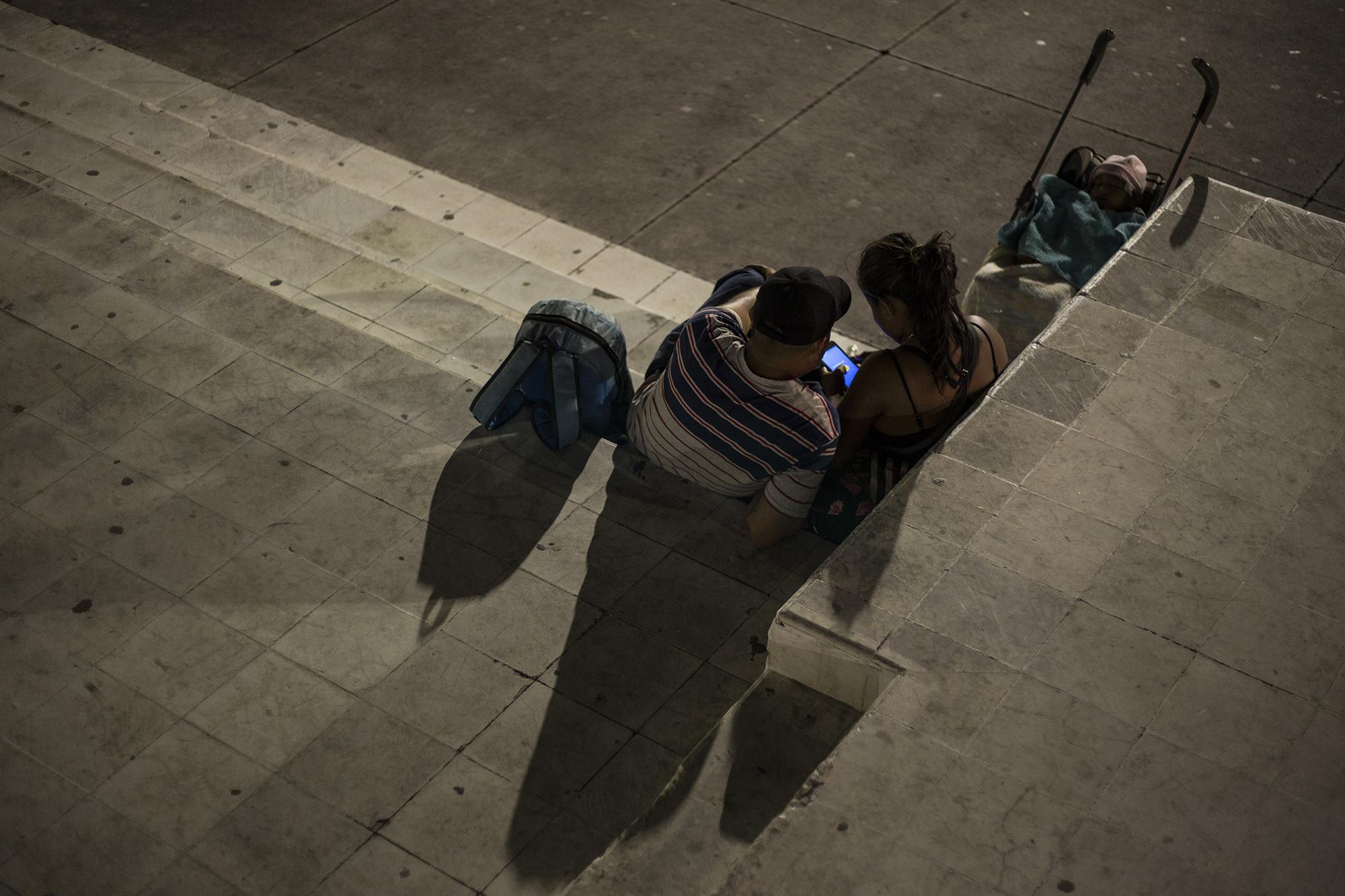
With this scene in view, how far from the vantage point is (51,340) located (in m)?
5.06

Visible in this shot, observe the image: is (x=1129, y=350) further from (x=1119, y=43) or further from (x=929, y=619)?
(x=1119, y=43)

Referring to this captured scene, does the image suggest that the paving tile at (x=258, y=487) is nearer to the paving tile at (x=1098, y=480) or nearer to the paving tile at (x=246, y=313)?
the paving tile at (x=246, y=313)

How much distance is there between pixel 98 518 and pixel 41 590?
338 mm

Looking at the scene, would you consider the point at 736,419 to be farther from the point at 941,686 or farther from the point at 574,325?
the point at 941,686

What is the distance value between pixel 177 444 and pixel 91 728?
124cm

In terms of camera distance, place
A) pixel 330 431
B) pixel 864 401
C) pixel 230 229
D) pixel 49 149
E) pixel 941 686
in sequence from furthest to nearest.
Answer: pixel 49 149 → pixel 230 229 → pixel 330 431 → pixel 864 401 → pixel 941 686

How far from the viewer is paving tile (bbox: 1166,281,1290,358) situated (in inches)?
173

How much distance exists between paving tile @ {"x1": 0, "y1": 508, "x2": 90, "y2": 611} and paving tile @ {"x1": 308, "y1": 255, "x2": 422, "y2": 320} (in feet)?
5.32

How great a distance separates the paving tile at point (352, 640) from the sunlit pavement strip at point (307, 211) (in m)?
1.29

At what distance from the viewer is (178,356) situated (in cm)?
503

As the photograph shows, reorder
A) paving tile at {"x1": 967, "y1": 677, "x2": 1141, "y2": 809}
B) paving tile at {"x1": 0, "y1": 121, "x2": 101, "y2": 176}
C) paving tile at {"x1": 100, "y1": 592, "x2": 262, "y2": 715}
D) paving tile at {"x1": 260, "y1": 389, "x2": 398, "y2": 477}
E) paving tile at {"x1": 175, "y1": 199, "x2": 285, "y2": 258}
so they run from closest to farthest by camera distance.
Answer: paving tile at {"x1": 967, "y1": 677, "x2": 1141, "y2": 809} → paving tile at {"x1": 100, "y1": 592, "x2": 262, "y2": 715} → paving tile at {"x1": 260, "y1": 389, "x2": 398, "y2": 477} → paving tile at {"x1": 175, "y1": 199, "x2": 285, "y2": 258} → paving tile at {"x1": 0, "y1": 121, "x2": 101, "y2": 176}

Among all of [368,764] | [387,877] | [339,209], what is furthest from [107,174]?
[387,877]

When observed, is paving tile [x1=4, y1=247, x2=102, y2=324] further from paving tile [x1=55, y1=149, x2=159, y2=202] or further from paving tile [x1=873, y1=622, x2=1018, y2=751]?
paving tile [x1=873, y1=622, x2=1018, y2=751]

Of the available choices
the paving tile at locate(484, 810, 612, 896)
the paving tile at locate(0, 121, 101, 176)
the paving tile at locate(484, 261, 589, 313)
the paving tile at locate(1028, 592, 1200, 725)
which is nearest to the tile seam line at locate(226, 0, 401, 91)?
the paving tile at locate(0, 121, 101, 176)
